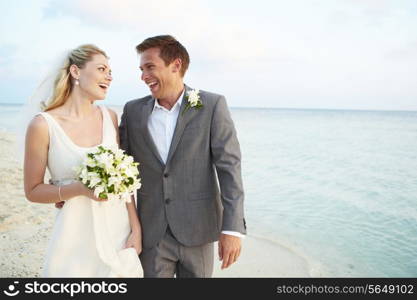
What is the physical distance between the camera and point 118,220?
303 centimetres

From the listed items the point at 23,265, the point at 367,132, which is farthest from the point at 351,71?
the point at 23,265

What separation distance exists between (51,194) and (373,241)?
654 centimetres

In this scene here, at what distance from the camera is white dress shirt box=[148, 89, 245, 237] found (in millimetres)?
3031

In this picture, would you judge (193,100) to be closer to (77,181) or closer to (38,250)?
(77,181)

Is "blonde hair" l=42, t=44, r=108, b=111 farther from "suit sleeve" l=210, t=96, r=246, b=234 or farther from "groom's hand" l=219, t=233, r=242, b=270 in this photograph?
"groom's hand" l=219, t=233, r=242, b=270

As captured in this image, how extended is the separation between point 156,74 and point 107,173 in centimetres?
81

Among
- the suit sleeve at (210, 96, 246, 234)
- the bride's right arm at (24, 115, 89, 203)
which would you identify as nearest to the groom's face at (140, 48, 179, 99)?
the suit sleeve at (210, 96, 246, 234)

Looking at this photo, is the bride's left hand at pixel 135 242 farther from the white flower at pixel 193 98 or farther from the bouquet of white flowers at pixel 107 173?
the white flower at pixel 193 98

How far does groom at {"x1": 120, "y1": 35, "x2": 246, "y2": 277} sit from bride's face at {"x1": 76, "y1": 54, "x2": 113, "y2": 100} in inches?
10.1

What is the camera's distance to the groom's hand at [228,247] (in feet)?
9.80

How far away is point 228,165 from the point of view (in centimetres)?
296

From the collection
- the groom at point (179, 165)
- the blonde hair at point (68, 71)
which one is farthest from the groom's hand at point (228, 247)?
the blonde hair at point (68, 71)

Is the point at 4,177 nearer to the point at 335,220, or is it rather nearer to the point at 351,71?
the point at 335,220

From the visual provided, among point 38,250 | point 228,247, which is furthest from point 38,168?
point 38,250
